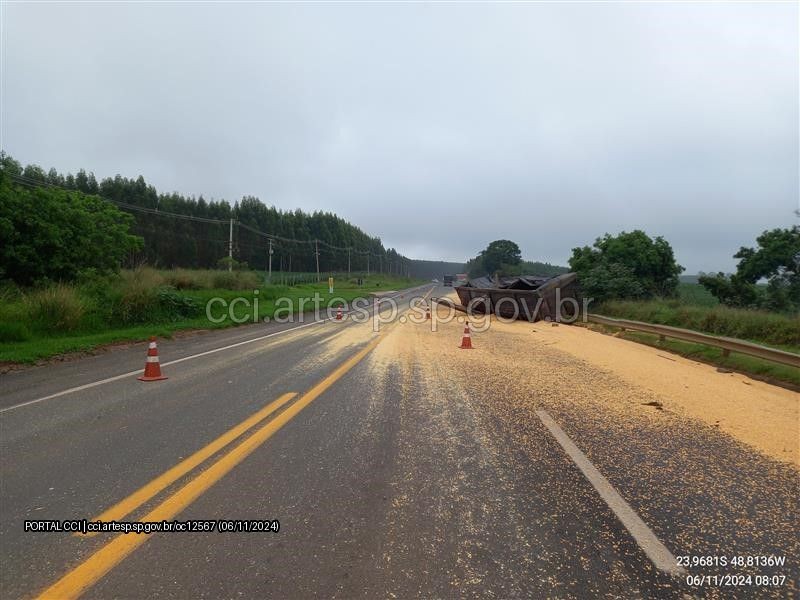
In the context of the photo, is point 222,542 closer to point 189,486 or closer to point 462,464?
point 189,486

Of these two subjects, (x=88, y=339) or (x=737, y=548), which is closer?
(x=737, y=548)

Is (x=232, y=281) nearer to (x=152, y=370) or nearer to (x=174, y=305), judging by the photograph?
(x=174, y=305)

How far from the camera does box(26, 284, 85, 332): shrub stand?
13344 mm

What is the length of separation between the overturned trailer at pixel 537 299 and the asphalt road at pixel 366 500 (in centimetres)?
1524

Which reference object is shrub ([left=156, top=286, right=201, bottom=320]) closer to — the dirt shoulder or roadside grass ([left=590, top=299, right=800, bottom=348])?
the dirt shoulder

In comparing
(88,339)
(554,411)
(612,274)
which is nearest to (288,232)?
(612,274)

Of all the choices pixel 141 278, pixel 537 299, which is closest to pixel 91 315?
pixel 141 278

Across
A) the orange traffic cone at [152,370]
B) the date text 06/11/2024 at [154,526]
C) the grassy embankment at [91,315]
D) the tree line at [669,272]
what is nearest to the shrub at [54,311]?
the grassy embankment at [91,315]

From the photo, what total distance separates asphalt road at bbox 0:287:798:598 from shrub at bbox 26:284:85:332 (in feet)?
26.1

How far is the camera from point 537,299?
2095cm

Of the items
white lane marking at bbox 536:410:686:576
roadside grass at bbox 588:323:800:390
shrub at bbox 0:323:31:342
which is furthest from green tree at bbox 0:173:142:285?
roadside grass at bbox 588:323:800:390

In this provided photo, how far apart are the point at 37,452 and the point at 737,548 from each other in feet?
19.0

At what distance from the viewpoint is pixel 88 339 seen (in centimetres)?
1276

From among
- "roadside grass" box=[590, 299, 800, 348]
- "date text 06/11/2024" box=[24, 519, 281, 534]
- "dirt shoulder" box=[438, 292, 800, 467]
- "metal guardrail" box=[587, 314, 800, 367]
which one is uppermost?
"roadside grass" box=[590, 299, 800, 348]
